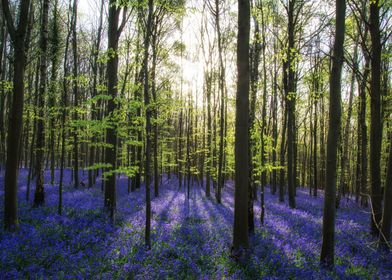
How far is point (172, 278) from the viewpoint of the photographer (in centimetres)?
634

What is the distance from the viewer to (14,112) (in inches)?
368

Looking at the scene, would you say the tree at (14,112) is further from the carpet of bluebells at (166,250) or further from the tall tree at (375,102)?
the tall tree at (375,102)

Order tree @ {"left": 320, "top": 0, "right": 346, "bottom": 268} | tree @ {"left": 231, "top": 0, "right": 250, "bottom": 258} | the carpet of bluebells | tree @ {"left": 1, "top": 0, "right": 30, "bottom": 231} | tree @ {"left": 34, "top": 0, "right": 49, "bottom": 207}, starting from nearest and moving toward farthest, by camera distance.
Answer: the carpet of bluebells < tree @ {"left": 320, "top": 0, "right": 346, "bottom": 268} < tree @ {"left": 231, "top": 0, "right": 250, "bottom": 258} < tree @ {"left": 1, "top": 0, "right": 30, "bottom": 231} < tree @ {"left": 34, "top": 0, "right": 49, "bottom": 207}

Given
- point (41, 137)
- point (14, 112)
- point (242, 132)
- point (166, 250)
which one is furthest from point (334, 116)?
point (41, 137)

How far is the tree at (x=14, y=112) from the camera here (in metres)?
9.09

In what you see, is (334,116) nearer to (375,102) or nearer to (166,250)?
(375,102)

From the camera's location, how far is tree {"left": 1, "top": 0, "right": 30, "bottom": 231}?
909 centimetres

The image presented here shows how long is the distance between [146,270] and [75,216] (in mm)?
6151

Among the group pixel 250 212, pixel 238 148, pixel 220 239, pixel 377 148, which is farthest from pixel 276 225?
pixel 238 148

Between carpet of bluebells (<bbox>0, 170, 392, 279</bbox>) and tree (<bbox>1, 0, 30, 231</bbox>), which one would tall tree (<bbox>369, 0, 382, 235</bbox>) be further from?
tree (<bbox>1, 0, 30, 231</bbox>)

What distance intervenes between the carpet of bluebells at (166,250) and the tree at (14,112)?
0.70 metres

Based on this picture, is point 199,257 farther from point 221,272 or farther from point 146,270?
point 146,270

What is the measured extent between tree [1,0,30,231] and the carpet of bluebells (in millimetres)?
703

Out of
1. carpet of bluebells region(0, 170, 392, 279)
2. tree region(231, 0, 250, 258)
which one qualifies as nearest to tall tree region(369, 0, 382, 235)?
carpet of bluebells region(0, 170, 392, 279)
